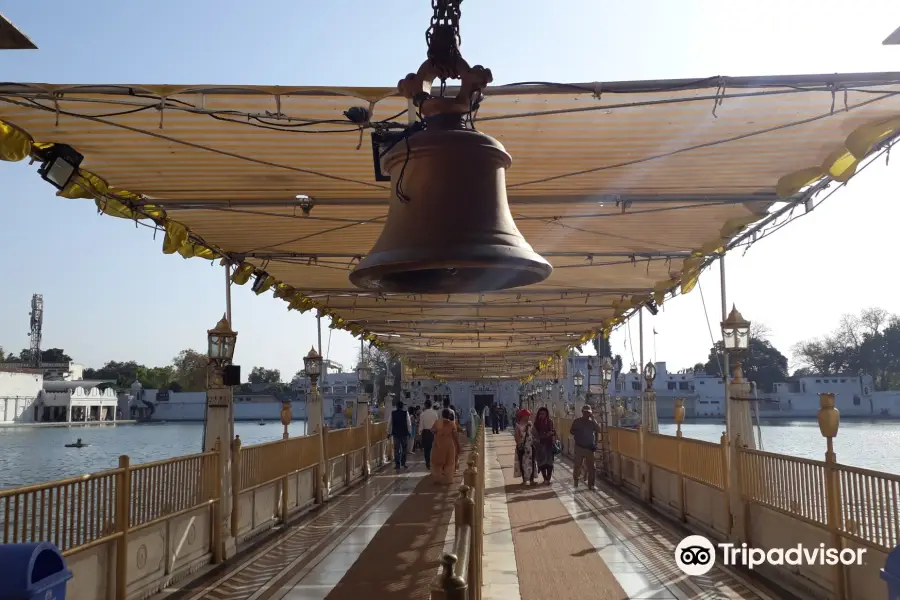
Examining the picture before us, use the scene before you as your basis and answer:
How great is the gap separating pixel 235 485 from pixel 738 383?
19.5ft

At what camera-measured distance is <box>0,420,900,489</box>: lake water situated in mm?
33062

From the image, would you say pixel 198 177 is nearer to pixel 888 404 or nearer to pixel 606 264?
pixel 606 264

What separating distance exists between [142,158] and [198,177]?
642 millimetres

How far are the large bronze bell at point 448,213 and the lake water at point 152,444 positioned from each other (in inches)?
888

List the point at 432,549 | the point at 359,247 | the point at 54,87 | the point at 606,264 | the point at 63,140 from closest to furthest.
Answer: the point at 54,87 → the point at 63,140 → the point at 432,549 → the point at 359,247 → the point at 606,264

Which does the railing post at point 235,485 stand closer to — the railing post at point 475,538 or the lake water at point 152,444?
the railing post at point 475,538

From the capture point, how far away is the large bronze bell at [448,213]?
212 centimetres

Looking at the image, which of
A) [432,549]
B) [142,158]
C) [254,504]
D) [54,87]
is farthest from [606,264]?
[54,87]

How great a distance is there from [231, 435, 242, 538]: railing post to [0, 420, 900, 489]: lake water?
1564 cm

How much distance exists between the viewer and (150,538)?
253 inches

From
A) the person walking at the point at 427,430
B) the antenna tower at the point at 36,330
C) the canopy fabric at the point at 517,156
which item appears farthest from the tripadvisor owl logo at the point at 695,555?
the antenna tower at the point at 36,330

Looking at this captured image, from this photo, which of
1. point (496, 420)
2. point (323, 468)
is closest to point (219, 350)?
point (323, 468)

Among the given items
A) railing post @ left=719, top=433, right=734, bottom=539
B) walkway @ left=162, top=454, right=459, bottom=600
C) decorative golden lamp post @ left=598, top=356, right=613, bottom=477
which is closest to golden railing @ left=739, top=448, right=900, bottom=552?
railing post @ left=719, top=433, right=734, bottom=539

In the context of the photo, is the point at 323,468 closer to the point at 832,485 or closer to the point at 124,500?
the point at 124,500
